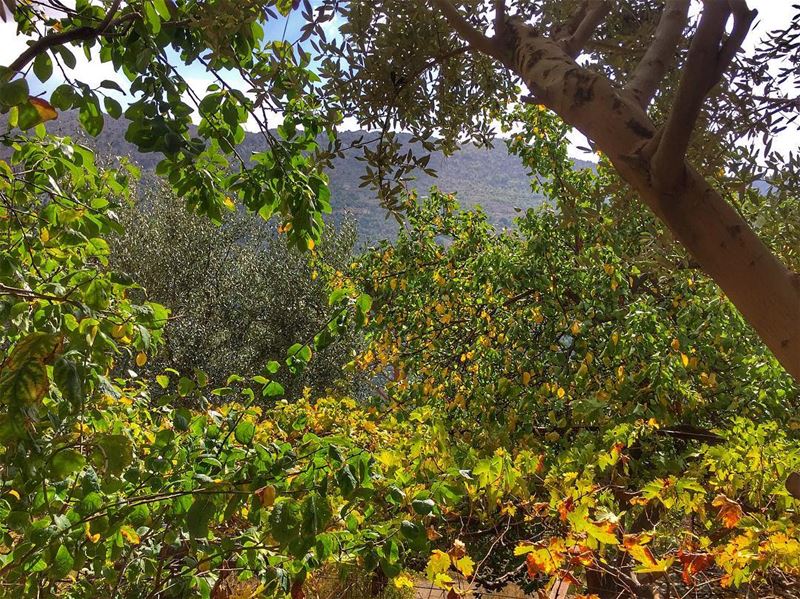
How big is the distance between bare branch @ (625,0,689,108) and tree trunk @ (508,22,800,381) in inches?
7.4

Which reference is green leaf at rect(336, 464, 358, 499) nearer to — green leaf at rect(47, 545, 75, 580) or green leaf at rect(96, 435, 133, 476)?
green leaf at rect(96, 435, 133, 476)

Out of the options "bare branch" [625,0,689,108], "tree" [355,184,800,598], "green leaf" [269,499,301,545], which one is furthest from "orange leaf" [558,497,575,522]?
"bare branch" [625,0,689,108]

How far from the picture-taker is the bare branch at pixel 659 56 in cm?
211

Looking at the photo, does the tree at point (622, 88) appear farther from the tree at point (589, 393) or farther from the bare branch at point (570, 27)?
the tree at point (589, 393)

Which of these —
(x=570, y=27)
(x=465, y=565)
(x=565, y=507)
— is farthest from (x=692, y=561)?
(x=570, y=27)

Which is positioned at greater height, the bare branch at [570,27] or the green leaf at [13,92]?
the bare branch at [570,27]

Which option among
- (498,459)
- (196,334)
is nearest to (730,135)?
(498,459)

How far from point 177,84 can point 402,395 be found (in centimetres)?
553

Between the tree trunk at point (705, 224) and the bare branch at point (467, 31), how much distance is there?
2.11 feet

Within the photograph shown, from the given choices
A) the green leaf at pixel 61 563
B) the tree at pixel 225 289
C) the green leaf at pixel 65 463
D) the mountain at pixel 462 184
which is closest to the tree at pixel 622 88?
the green leaf at pixel 65 463

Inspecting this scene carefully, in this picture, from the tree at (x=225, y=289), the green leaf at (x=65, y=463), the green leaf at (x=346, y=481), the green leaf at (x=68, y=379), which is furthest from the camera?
the tree at (x=225, y=289)

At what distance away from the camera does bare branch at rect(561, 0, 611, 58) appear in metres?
2.48

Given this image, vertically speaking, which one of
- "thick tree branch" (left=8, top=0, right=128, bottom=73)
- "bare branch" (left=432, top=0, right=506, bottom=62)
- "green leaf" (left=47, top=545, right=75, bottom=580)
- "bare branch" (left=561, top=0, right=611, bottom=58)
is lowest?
"green leaf" (left=47, top=545, right=75, bottom=580)

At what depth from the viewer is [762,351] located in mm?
4117
